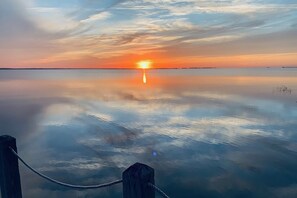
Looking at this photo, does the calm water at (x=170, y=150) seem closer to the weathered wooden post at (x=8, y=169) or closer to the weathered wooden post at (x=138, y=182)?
the weathered wooden post at (x=8, y=169)

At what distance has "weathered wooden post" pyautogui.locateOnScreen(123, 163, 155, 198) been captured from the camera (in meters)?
2.84

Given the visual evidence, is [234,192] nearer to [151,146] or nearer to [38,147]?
[151,146]

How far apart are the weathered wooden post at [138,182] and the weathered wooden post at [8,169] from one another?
2.96 meters

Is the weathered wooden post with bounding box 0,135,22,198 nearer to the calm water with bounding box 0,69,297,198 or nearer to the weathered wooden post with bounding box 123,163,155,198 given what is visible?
the weathered wooden post with bounding box 123,163,155,198

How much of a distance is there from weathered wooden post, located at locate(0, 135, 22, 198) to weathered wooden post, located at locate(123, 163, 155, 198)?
2.96 m

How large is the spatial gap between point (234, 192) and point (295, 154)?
5.70 meters

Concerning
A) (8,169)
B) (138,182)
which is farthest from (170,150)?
(138,182)

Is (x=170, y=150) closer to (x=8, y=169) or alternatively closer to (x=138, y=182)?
(x=8, y=169)

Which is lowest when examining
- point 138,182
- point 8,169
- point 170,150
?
point 170,150

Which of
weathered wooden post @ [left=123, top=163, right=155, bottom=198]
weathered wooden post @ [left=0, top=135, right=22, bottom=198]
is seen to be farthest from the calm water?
weathered wooden post @ [left=123, top=163, right=155, bottom=198]

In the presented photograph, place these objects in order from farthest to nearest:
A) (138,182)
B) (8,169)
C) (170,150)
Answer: (170,150) → (8,169) → (138,182)

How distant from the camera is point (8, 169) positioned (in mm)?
4762

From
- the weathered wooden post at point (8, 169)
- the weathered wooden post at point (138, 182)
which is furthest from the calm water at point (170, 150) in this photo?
Answer: the weathered wooden post at point (138, 182)

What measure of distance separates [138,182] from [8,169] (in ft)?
10.6
